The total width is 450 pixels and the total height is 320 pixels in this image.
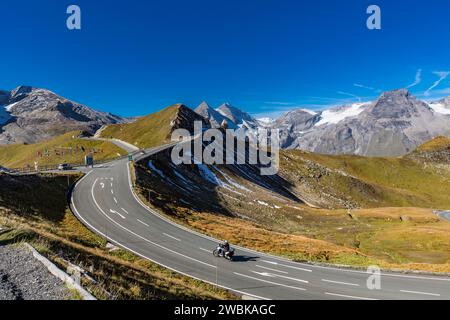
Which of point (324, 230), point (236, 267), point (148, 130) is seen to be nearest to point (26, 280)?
point (236, 267)

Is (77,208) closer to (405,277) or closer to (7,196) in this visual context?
(7,196)

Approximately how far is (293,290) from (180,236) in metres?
18.8

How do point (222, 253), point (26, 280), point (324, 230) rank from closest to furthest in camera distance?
point (26, 280) → point (222, 253) → point (324, 230)

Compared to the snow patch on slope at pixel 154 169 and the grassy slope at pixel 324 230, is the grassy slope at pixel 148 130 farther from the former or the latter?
the grassy slope at pixel 324 230

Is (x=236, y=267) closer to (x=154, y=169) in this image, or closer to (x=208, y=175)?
(x=154, y=169)

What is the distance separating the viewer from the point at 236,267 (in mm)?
31734

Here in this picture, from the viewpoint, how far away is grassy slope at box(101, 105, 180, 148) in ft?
497

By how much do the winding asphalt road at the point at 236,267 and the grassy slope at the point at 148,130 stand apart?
9982 cm

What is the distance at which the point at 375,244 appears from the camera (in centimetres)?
6303

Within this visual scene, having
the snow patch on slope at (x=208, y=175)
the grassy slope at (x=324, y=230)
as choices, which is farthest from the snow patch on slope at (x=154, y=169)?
the snow patch on slope at (x=208, y=175)

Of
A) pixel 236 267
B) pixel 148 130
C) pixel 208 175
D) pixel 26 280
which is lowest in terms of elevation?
pixel 236 267

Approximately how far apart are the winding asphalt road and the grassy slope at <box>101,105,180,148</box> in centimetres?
9982

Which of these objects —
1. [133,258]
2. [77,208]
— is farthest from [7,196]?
[133,258]

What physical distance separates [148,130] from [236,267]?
14719cm
